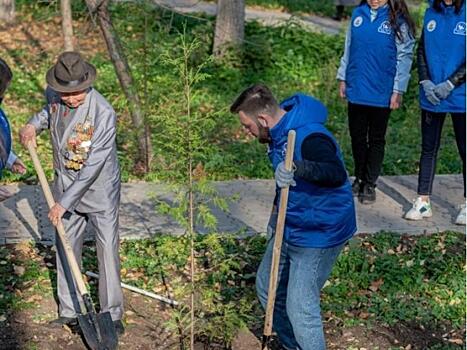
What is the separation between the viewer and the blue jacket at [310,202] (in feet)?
15.6

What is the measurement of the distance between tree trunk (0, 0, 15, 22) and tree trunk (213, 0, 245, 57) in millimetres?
3553

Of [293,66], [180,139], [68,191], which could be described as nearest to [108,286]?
[68,191]

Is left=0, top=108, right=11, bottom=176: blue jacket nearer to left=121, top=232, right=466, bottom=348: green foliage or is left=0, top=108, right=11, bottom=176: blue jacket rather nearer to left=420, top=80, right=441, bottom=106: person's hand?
left=121, top=232, right=466, bottom=348: green foliage

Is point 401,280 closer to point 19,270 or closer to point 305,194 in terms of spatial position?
point 305,194

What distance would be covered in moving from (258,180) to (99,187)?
3.36 meters

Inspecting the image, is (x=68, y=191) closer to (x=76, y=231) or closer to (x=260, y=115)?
(x=76, y=231)

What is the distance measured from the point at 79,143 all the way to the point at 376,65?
3083 millimetres

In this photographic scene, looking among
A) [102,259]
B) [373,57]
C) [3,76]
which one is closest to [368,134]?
[373,57]

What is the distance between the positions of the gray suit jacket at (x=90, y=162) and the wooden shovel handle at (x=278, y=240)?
1.19m

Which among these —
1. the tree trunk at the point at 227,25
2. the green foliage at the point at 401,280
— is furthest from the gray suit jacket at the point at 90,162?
the tree trunk at the point at 227,25

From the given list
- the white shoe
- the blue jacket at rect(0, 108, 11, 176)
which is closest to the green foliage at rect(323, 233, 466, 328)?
the white shoe

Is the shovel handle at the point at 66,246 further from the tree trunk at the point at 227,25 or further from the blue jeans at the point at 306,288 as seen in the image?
the tree trunk at the point at 227,25

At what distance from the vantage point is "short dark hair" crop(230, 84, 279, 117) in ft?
15.5

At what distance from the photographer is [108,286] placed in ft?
18.5
